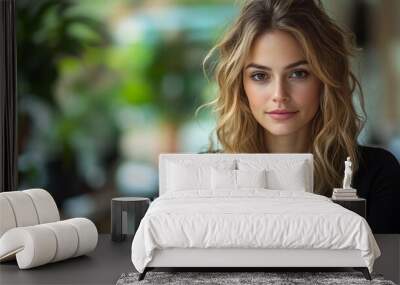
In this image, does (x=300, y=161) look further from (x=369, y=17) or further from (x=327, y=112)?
(x=369, y=17)

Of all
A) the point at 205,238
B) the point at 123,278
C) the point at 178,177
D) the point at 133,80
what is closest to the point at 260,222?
the point at 205,238

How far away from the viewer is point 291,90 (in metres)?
7.02

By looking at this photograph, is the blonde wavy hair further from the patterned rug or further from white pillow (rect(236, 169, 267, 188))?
the patterned rug

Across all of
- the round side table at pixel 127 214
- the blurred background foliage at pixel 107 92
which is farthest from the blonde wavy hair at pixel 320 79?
the round side table at pixel 127 214

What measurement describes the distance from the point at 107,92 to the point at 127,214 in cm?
163

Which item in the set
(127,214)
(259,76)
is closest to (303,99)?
(259,76)

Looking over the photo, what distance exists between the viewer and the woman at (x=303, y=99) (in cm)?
700

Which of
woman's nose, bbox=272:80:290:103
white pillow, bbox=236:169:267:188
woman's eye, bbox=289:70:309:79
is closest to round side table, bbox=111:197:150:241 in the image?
white pillow, bbox=236:169:267:188

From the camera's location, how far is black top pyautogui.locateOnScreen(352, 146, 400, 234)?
7.00 meters

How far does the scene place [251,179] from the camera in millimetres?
6316

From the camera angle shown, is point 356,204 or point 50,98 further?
point 50,98

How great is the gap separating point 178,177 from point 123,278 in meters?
1.70

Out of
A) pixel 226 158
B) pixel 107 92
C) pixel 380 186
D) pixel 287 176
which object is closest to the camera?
pixel 287 176

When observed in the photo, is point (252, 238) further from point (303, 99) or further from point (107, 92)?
point (107, 92)
